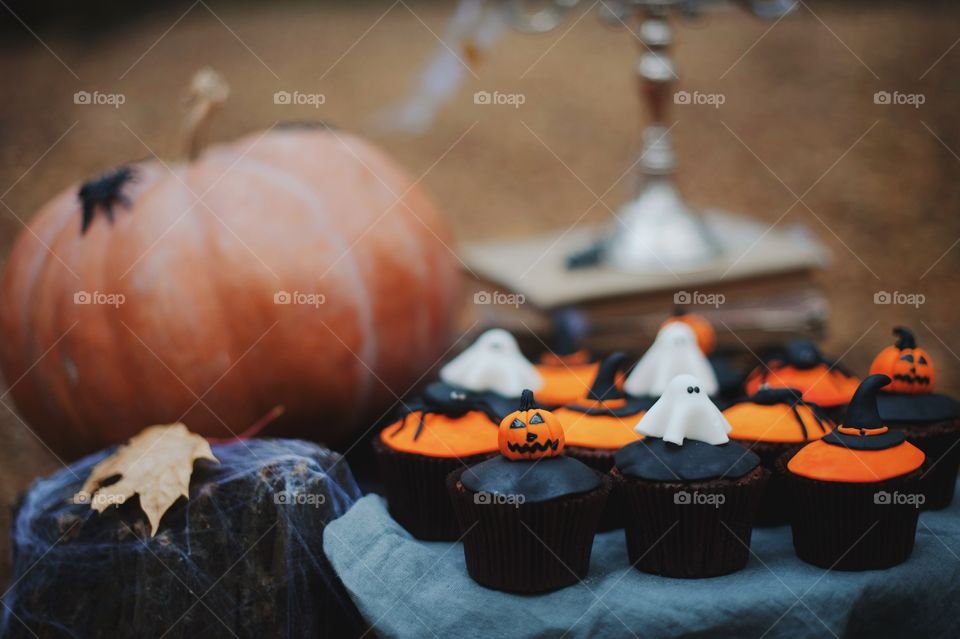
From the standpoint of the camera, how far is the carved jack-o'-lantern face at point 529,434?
1.68m

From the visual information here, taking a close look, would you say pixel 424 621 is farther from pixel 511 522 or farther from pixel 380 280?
pixel 380 280

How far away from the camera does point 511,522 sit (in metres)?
1.65

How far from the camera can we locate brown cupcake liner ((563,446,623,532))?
1909 mm

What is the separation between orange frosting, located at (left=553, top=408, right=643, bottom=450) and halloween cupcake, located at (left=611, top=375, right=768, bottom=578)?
0.15 m

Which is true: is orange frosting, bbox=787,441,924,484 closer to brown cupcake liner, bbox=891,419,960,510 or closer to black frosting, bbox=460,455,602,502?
brown cupcake liner, bbox=891,419,960,510

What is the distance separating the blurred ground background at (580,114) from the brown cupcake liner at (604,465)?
2053mm

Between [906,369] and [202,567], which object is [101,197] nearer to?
[202,567]

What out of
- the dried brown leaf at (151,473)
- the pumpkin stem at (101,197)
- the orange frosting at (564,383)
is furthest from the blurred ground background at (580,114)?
the dried brown leaf at (151,473)

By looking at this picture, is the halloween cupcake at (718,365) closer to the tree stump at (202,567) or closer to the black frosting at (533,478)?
the black frosting at (533,478)

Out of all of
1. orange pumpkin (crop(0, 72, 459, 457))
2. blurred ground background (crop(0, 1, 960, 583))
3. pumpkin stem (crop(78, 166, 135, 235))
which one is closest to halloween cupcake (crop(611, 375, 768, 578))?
orange pumpkin (crop(0, 72, 459, 457))

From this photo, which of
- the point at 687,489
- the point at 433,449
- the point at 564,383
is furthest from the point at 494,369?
the point at 687,489

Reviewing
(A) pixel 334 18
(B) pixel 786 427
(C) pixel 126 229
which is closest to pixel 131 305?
(C) pixel 126 229

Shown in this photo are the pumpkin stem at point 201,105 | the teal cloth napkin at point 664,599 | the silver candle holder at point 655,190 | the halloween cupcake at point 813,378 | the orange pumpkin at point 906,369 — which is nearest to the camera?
the teal cloth napkin at point 664,599

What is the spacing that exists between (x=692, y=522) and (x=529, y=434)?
0.29 metres
